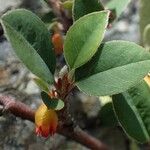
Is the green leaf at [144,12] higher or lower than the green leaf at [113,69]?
lower

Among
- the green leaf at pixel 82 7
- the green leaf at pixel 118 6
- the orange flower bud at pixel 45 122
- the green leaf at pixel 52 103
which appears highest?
the green leaf at pixel 82 7

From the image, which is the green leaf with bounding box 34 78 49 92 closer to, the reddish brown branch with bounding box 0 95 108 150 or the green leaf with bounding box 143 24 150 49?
the reddish brown branch with bounding box 0 95 108 150

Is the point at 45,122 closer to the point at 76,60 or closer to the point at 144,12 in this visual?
the point at 76,60

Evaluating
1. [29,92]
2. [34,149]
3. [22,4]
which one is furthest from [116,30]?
[34,149]

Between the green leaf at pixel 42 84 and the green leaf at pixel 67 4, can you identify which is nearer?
the green leaf at pixel 42 84

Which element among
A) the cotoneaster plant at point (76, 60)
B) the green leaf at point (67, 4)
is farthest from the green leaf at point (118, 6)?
the cotoneaster plant at point (76, 60)

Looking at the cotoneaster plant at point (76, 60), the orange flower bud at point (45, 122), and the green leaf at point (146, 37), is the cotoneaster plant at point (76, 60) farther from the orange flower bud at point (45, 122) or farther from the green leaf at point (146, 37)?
the green leaf at point (146, 37)

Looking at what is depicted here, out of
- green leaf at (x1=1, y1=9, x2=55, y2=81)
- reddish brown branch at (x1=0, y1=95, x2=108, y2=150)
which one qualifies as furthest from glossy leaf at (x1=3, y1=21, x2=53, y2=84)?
reddish brown branch at (x1=0, y1=95, x2=108, y2=150)

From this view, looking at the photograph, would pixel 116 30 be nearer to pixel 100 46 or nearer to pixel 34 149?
pixel 34 149

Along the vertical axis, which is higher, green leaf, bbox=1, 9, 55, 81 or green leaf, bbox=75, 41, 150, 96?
green leaf, bbox=1, 9, 55, 81
